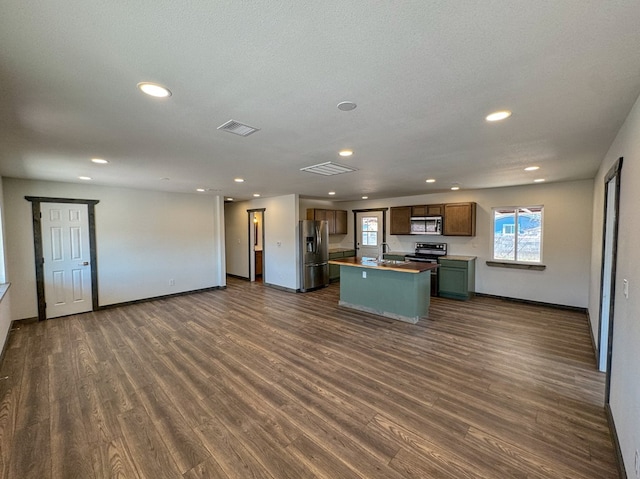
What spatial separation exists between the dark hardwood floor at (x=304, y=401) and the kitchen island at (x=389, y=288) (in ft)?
1.02

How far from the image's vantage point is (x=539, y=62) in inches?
53.7

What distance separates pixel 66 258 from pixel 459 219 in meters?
8.01

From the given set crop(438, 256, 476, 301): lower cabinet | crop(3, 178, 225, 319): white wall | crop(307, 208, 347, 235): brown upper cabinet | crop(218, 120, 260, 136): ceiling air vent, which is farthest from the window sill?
crop(3, 178, 225, 319): white wall

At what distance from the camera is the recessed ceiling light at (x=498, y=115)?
6.42 ft

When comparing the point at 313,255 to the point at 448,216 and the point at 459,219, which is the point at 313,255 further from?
the point at 459,219

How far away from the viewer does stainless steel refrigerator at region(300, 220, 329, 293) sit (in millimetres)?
6895

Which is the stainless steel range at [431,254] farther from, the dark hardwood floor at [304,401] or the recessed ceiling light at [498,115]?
the recessed ceiling light at [498,115]

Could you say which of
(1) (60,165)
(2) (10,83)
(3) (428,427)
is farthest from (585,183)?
(1) (60,165)

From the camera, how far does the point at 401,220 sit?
7.27 meters

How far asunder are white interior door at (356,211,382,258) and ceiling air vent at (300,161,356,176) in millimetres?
4365

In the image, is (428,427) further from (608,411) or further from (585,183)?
(585,183)

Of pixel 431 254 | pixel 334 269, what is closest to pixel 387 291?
pixel 431 254

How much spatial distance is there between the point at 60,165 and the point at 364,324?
15.9 ft

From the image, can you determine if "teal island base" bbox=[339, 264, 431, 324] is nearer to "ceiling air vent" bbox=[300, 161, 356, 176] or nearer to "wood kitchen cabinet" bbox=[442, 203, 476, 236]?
"ceiling air vent" bbox=[300, 161, 356, 176]
